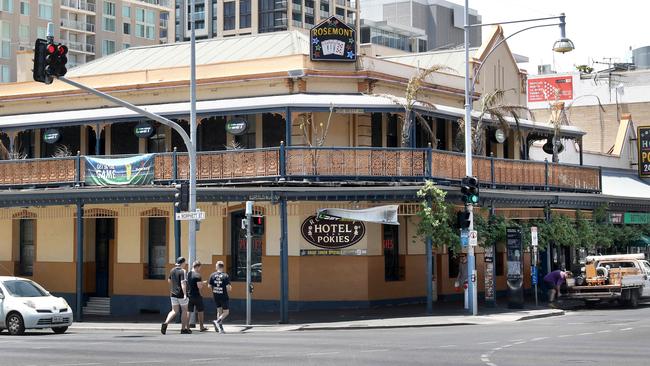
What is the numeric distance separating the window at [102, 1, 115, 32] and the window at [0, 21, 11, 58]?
13.8 metres

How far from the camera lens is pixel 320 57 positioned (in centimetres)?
3500

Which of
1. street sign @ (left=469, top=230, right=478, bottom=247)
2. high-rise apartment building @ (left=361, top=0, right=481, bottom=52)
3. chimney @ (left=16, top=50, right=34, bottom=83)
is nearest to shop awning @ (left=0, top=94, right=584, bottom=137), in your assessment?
street sign @ (left=469, top=230, right=478, bottom=247)

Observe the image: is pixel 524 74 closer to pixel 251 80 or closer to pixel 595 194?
pixel 595 194

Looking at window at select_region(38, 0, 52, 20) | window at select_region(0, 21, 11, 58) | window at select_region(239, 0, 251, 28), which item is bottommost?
window at select_region(0, 21, 11, 58)

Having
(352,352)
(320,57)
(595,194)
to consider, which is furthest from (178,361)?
→ (595,194)

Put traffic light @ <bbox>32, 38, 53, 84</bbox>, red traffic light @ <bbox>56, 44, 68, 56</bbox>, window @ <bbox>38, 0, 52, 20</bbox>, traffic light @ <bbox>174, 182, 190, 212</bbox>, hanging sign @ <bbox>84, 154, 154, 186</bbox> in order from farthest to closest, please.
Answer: window @ <bbox>38, 0, 52, 20</bbox>
hanging sign @ <bbox>84, 154, 154, 186</bbox>
traffic light @ <bbox>174, 182, 190, 212</bbox>
red traffic light @ <bbox>56, 44, 68, 56</bbox>
traffic light @ <bbox>32, 38, 53, 84</bbox>

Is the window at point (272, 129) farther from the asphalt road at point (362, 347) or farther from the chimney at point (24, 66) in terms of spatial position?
the chimney at point (24, 66)

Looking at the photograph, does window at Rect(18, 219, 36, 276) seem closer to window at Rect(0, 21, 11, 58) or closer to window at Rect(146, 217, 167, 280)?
window at Rect(146, 217, 167, 280)

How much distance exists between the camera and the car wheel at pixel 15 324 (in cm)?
2697

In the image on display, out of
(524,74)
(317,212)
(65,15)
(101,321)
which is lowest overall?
(101,321)

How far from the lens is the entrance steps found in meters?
37.8

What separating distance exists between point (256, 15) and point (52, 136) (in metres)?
71.0

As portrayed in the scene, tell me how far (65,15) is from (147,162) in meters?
73.5

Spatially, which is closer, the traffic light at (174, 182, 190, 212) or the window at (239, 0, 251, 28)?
the traffic light at (174, 182, 190, 212)
